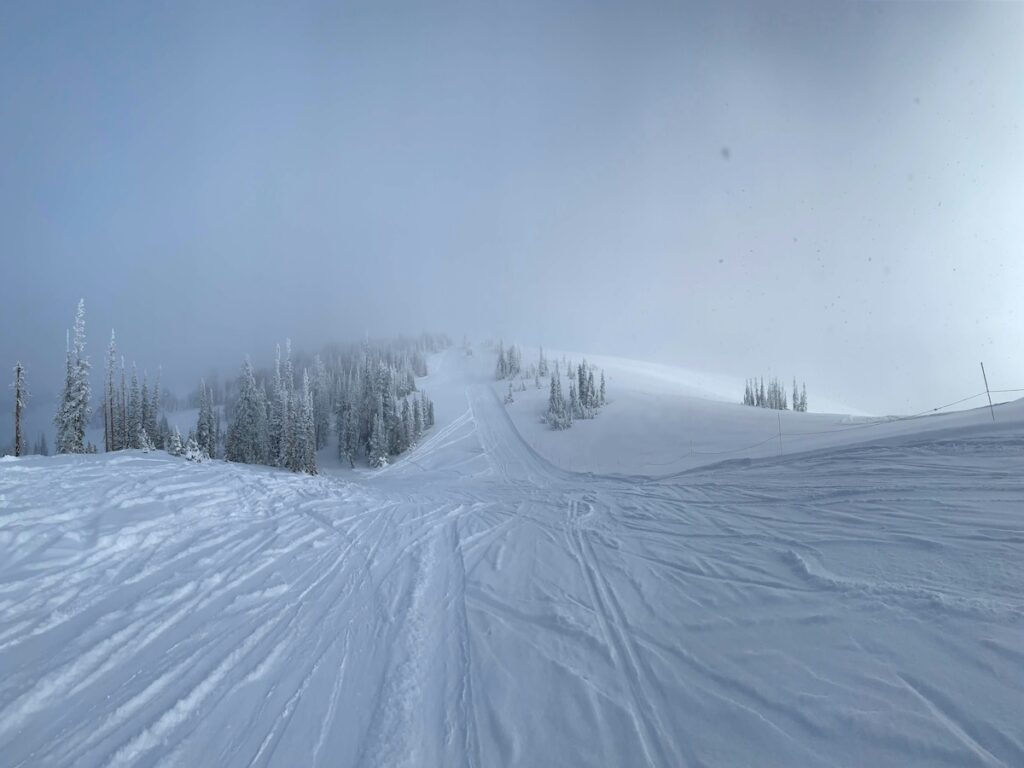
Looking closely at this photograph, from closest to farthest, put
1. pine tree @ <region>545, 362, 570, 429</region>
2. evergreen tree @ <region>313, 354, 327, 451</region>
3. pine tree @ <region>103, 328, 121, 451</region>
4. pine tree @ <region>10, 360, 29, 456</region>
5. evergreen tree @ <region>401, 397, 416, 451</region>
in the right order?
1. pine tree @ <region>10, 360, 29, 456</region>
2. pine tree @ <region>103, 328, 121, 451</region>
3. pine tree @ <region>545, 362, 570, 429</region>
4. evergreen tree @ <region>401, 397, 416, 451</region>
5. evergreen tree @ <region>313, 354, 327, 451</region>

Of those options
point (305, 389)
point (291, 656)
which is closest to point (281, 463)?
point (305, 389)

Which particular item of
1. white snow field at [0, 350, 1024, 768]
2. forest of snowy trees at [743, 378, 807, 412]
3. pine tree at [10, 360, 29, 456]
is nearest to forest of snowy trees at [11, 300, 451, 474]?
pine tree at [10, 360, 29, 456]

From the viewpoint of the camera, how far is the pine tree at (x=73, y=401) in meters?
32.1

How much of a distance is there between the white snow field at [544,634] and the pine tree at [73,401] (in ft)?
100

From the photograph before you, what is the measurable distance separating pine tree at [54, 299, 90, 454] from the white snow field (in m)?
30.6

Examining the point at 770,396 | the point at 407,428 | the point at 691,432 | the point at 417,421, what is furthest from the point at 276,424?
the point at 770,396

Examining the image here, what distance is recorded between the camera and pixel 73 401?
32.2 meters

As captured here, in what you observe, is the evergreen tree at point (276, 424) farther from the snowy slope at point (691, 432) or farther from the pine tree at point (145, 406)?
the snowy slope at point (691, 432)

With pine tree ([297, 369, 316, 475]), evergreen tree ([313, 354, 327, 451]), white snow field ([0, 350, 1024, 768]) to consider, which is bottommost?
white snow field ([0, 350, 1024, 768])

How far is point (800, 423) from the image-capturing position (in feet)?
83.7

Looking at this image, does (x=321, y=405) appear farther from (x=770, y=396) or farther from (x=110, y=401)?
(x=770, y=396)

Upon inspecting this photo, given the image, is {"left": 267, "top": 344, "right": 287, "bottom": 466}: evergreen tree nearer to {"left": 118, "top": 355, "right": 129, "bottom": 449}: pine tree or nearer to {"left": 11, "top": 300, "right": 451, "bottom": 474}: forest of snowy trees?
{"left": 11, "top": 300, "right": 451, "bottom": 474}: forest of snowy trees

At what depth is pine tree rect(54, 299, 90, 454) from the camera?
105 ft

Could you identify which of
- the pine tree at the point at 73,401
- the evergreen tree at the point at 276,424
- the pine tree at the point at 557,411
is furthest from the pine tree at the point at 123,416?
the pine tree at the point at 557,411
